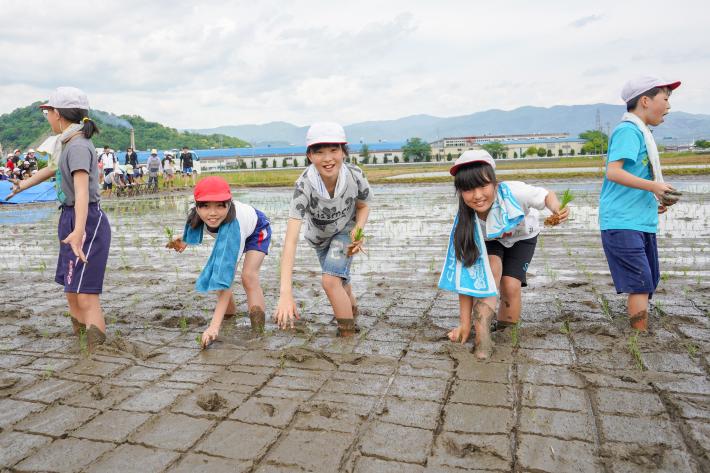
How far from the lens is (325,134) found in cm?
401

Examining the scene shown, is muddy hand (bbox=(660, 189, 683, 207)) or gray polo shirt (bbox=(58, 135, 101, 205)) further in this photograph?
gray polo shirt (bbox=(58, 135, 101, 205))

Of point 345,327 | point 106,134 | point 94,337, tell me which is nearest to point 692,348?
point 345,327

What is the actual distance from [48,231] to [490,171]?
33.1 ft

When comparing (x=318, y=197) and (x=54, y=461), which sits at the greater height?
(x=318, y=197)

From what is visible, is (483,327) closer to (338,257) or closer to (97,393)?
(338,257)

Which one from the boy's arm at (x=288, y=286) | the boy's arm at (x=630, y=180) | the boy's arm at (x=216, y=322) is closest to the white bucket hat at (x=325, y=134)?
the boy's arm at (x=288, y=286)

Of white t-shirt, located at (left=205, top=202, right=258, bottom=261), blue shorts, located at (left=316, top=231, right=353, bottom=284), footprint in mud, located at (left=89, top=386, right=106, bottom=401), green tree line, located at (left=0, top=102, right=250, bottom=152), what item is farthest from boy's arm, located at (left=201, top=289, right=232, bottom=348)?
green tree line, located at (left=0, top=102, right=250, bottom=152)

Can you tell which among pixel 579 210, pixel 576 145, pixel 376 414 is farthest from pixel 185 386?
pixel 576 145

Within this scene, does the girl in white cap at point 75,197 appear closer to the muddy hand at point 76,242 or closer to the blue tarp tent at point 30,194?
the muddy hand at point 76,242

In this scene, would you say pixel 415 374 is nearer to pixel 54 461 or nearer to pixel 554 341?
pixel 554 341

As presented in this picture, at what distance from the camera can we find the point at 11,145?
310 feet

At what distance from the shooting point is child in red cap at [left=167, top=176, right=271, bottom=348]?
4.20m

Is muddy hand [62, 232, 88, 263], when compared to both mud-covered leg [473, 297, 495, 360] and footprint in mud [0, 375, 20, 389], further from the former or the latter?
mud-covered leg [473, 297, 495, 360]

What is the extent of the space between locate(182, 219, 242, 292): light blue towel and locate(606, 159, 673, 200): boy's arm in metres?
2.64
